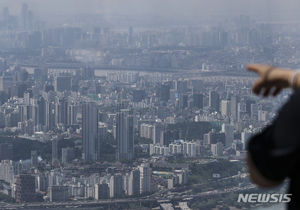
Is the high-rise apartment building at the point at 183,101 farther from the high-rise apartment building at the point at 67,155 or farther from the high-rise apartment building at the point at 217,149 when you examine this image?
the high-rise apartment building at the point at 67,155

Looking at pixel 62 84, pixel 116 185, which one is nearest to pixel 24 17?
pixel 62 84

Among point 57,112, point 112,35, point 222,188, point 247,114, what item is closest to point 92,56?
point 112,35

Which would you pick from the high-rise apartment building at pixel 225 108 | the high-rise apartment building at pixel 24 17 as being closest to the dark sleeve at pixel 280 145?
the high-rise apartment building at pixel 225 108

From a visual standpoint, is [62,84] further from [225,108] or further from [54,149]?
[225,108]

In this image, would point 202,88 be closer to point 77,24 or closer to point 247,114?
point 247,114

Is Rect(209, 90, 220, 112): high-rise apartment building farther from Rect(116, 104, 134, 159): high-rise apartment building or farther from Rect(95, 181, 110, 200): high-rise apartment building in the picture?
Rect(95, 181, 110, 200): high-rise apartment building

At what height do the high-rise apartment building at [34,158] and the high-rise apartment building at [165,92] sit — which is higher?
the high-rise apartment building at [165,92]
